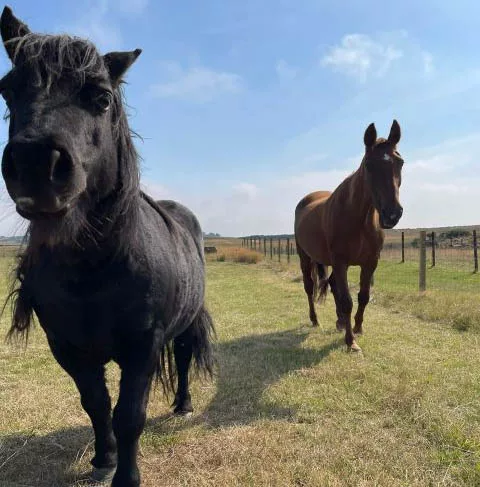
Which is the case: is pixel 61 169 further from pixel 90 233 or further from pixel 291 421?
pixel 291 421

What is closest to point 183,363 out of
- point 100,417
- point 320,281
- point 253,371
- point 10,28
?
point 253,371

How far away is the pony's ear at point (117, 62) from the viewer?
206 centimetres

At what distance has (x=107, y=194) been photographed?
6.74 ft

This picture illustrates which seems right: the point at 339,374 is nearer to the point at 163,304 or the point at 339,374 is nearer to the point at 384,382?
the point at 384,382

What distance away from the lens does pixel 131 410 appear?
2213 mm

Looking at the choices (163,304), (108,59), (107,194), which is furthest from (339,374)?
(108,59)

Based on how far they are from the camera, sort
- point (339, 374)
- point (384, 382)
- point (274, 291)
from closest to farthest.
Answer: point (384, 382) → point (339, 374) → point (274, 291)

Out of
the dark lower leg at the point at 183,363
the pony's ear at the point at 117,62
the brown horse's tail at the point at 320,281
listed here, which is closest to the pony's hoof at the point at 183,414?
the dark lower leg at the point at 183,363

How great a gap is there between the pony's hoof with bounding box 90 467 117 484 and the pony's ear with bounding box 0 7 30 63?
224 centimetres

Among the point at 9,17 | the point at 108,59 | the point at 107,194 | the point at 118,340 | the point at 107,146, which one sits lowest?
the point at 118,340

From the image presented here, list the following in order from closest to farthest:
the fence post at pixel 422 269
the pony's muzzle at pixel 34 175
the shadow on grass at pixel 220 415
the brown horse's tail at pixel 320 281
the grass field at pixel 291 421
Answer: the pony's muzzle at pixel 34 175 < the grass field at pixel 291 421 < the shadow on grass at pixel 220 415 < the brown horse's tail at pixel 320 281 < the fence post at pixel 422 269

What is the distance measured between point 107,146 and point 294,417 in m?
2.48

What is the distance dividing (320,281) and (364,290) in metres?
1.61

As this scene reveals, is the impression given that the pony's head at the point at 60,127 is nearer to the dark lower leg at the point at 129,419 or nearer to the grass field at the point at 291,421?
the dark lower leg at the point at 129,419
